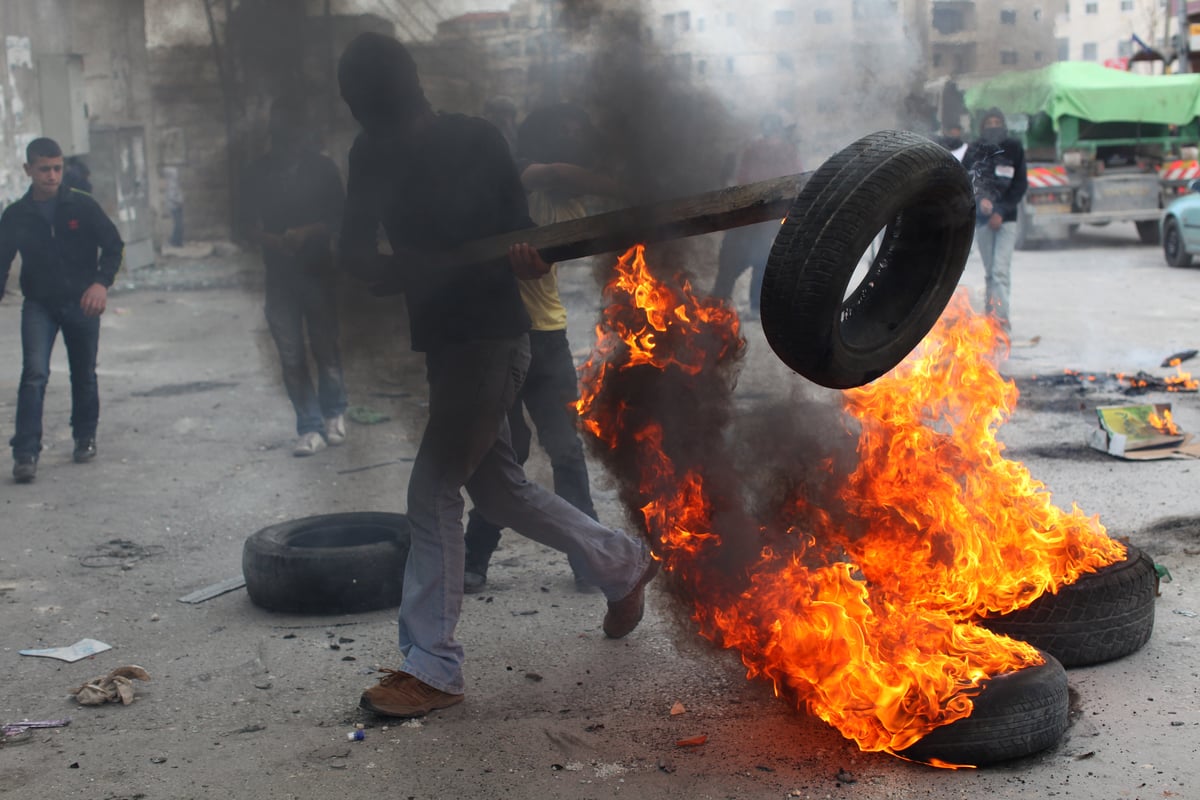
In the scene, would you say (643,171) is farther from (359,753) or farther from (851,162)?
(359,753)

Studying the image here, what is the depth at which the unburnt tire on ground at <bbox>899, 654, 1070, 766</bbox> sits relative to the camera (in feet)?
11.1

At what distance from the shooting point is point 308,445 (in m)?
8.04

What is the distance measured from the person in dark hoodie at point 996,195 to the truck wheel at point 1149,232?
406 inches

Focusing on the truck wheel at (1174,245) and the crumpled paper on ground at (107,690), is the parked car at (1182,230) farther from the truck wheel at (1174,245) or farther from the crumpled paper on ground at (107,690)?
the crumpled paper on ground at (107,690)

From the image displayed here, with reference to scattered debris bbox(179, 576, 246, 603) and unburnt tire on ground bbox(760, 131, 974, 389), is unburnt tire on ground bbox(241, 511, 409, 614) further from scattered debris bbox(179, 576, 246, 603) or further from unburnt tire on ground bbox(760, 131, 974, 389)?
unburnt tire on ground bbox(760, 131, 974, 389)

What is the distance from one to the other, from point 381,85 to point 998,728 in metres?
2.86

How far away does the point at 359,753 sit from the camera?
12.1 ft

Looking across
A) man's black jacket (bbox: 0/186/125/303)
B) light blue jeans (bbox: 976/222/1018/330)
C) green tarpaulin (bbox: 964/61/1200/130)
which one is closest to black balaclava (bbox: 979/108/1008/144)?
light blue jeans (bbox: 976/222/1018/330)

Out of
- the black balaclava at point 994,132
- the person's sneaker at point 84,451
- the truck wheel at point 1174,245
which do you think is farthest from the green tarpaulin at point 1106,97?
the person's sneaker at point 84,451

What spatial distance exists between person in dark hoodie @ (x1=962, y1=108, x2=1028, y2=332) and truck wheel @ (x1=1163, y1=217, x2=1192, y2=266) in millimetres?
6253

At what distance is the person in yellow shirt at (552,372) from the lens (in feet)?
16.9

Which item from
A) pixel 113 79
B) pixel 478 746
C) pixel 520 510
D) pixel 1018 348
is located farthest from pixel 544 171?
pixel 113 79

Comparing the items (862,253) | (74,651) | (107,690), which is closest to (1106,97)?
(862,253)

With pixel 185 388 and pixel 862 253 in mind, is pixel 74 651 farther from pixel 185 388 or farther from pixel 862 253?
pixel 185 388
